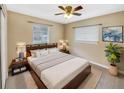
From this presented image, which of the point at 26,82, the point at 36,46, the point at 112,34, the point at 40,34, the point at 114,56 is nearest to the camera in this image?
the point at 26,82

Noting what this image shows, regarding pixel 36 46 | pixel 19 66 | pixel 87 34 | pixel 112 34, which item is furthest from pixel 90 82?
pixel 36 46

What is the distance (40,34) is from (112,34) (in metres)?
3.40

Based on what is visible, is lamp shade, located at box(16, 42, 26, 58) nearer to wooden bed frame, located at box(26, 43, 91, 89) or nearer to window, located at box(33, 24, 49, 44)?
wooden bed frame, located at box(26, 43, 91, 89)

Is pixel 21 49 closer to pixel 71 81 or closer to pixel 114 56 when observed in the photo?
pixel 71 81

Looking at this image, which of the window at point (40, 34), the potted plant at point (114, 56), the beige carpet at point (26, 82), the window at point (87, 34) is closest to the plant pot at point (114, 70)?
the potted plant at point (114, 56)

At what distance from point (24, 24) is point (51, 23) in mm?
1625

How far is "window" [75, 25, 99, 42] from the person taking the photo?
443 cm

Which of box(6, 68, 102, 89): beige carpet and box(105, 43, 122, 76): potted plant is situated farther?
box(105, 43, 122, 76): potted plant

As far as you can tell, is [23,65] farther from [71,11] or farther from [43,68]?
[71,11]

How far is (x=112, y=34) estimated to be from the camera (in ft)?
12.3

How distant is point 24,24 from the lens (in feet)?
13.1

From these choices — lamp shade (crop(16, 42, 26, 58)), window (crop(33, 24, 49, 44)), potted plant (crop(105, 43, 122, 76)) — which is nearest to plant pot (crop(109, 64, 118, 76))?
potted plant (crop(105, 43, 122, 76))

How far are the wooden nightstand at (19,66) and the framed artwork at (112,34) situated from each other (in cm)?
353

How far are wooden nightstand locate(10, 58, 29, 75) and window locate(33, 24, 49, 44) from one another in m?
1.28
